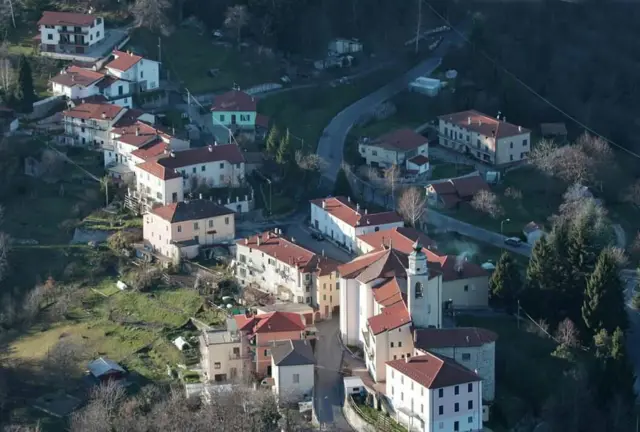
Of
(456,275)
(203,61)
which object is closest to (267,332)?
(456,275)

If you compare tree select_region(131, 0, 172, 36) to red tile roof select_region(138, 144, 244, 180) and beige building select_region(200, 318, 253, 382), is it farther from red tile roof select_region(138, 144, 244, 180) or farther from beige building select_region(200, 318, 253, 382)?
beige building select_region(200, 318, 253, 382)

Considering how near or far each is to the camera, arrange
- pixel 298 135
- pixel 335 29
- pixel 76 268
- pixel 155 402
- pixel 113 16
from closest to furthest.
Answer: pixel 155 402 < pixel 76 268 < pixel 298 135 < pixel 113 16 < pixel 335 29

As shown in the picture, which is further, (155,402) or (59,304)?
(59,304)

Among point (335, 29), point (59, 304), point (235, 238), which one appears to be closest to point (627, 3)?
point (335, 29)

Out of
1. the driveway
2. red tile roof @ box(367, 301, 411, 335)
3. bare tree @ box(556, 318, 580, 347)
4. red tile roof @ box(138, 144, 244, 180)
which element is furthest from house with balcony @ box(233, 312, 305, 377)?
red tile roof @ box(138, 144, 244, 180)

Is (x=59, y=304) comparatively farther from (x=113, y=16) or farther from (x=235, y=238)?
(x=113, y=16)

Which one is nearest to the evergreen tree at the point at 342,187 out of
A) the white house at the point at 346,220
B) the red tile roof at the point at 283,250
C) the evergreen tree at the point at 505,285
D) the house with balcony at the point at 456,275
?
the white house at the point at 346,220

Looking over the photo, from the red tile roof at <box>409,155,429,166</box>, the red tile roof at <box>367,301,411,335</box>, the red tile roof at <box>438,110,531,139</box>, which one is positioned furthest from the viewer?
the red tile roof at <box>438,110,531,139</box>
